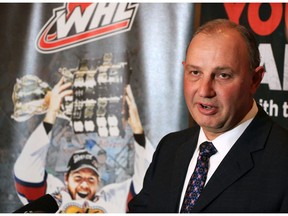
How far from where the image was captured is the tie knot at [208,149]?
1786 mm

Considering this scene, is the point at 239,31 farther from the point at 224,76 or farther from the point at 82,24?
the point at 82,24

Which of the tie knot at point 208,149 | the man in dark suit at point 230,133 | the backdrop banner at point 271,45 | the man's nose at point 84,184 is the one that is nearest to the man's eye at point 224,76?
the man in dark suit at point 230,133

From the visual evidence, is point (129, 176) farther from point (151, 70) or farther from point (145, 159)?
point (151, 70)

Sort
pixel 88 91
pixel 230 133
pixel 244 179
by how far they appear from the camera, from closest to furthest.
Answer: pixel 244 179, pixel 230 133, pixel 88 91

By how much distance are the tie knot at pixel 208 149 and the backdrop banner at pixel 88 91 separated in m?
1.55

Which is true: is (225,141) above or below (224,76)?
below

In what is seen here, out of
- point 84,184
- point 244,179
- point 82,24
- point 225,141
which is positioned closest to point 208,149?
point 225,141

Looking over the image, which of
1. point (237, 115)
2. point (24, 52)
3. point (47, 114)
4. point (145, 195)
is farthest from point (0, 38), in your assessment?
point (237, 115)

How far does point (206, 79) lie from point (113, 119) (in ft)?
5.81

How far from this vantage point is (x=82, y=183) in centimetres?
344

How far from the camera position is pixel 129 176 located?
338cm

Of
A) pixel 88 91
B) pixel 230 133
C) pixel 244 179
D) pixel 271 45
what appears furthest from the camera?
pixel 88 91

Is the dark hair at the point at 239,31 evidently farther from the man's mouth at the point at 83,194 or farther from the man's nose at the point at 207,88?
the man's mouth at the point at 83,194

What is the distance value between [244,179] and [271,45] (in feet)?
5.80
